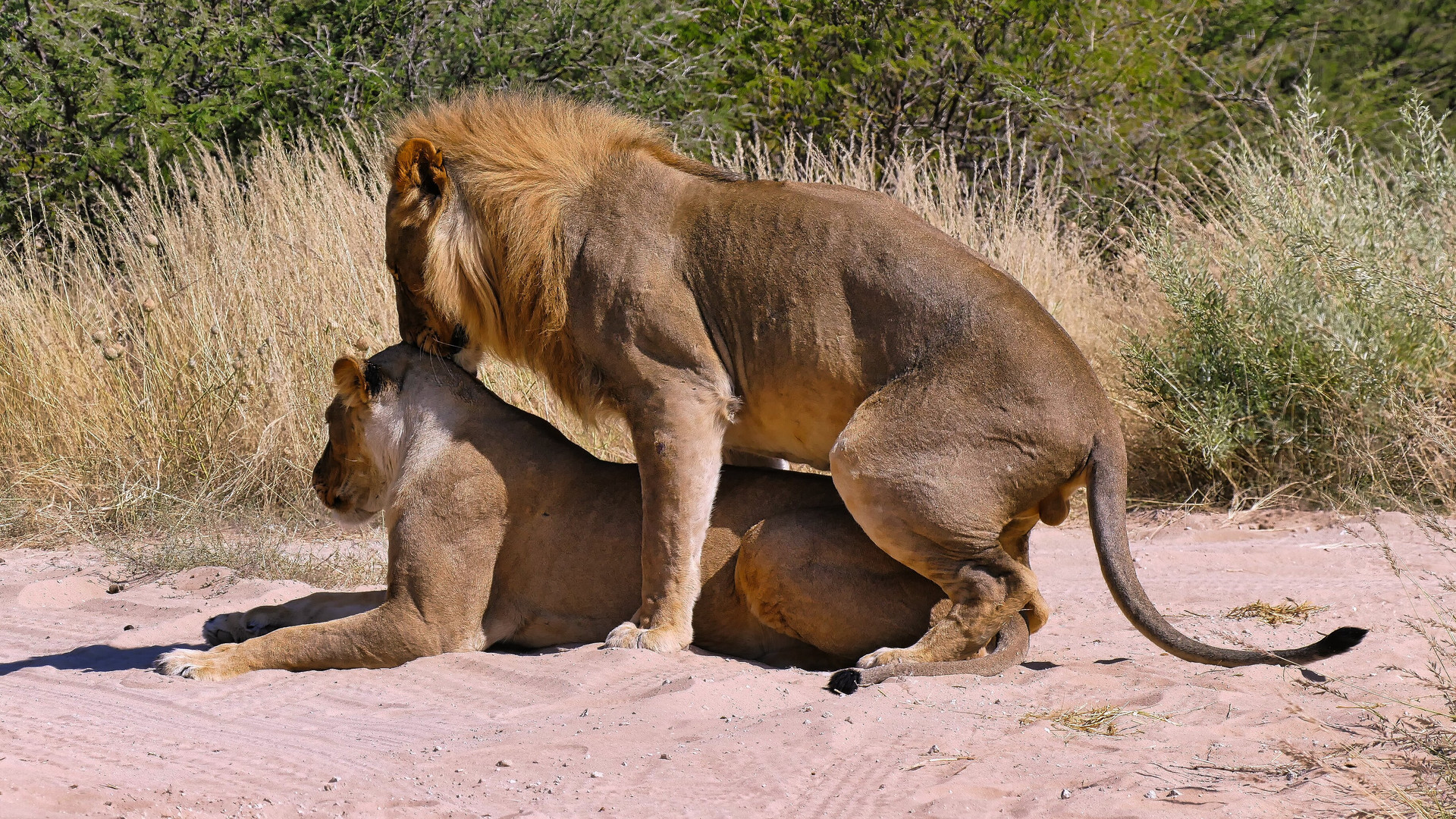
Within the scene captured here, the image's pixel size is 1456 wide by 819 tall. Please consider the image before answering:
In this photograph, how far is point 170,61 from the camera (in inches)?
453

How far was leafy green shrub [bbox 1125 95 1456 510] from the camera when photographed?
7.73 metres

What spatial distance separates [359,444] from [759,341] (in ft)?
5.39

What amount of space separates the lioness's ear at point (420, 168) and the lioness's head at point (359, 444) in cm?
71

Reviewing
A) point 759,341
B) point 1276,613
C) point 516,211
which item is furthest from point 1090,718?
point 516,211

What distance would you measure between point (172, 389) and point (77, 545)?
3.85 feet

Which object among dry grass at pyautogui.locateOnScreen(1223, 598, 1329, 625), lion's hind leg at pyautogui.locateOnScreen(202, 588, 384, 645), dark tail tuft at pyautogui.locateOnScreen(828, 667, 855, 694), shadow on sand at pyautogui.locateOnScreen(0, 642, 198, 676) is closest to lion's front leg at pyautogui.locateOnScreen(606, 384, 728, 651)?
dark tail tuft at pyautogui.locateOnScreen(828, 667, 855, 694)

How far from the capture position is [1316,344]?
26.4 ft

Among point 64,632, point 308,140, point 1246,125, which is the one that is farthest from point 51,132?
point 1246,125

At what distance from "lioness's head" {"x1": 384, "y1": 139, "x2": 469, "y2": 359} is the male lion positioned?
10 millimetres

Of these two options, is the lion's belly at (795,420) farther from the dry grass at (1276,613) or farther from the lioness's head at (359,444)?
the dry grass at (1276,613)

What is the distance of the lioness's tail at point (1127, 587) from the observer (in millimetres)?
4535

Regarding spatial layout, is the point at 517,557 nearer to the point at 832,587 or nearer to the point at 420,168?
the point at 832,587

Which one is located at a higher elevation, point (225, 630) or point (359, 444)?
point (359, 444)

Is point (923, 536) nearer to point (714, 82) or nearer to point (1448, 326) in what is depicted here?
point (1448, 326)
